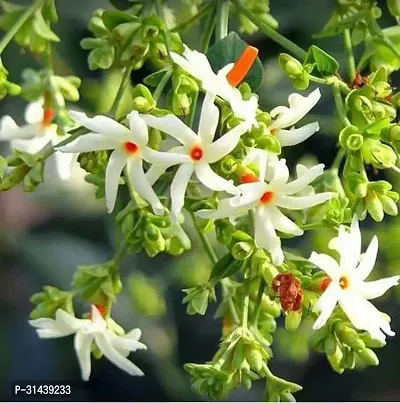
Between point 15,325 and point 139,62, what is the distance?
685mm

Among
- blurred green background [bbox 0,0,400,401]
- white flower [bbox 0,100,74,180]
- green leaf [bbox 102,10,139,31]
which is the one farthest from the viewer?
blurred green background [bbox 0,0,400,401]

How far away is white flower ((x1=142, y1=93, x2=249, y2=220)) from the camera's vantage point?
2.10ft

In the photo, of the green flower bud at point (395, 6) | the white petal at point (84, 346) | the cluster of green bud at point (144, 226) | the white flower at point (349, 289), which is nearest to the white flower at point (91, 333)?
the white petal at point (84, 346)

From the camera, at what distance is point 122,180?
2.26 feet

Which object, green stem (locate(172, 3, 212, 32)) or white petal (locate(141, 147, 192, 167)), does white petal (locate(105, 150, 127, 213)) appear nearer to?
white petal (locate(141, 147, 192, 167))

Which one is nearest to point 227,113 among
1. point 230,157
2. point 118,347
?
point 230,157

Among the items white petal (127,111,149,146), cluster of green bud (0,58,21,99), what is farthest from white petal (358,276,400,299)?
cluster of green bud (0,58,21,99)

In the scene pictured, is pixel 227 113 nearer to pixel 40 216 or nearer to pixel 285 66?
pixel 285 66

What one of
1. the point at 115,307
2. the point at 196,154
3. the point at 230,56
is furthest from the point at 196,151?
the point at 115,307

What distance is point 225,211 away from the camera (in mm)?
643

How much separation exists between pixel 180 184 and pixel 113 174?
53mm

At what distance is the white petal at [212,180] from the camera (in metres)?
0.64

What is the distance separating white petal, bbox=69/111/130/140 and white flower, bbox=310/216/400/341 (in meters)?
0.16

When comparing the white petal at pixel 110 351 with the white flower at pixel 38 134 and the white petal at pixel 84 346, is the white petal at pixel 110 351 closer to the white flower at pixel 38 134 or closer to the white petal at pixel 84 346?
the white petal at pixel 84 346
